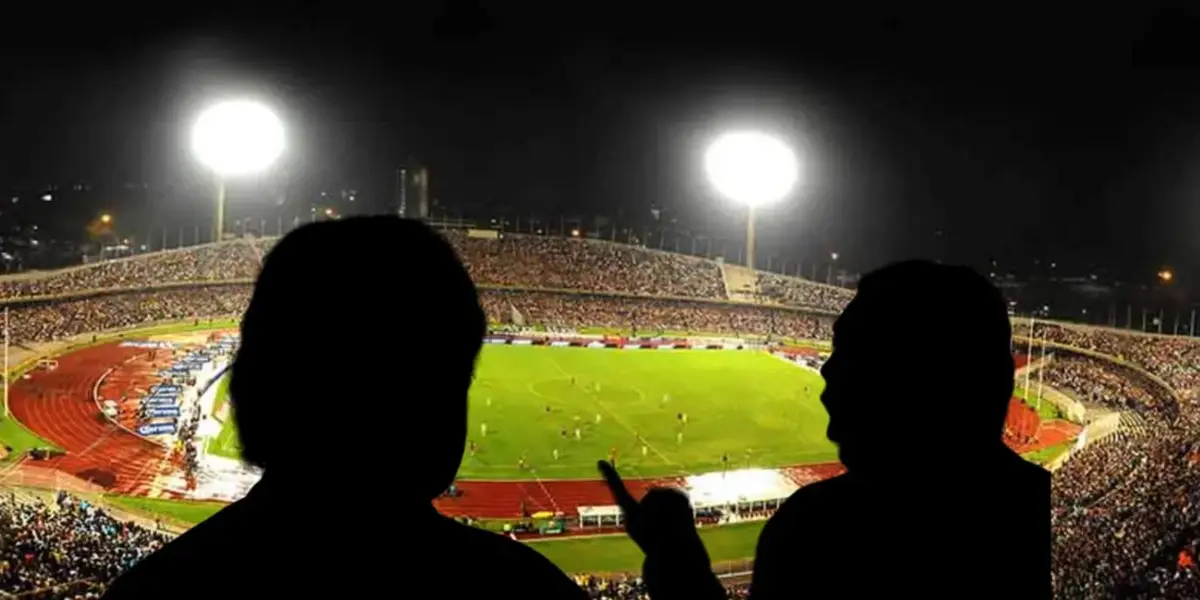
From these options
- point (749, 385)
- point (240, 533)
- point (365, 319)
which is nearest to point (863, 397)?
point (365, 319)

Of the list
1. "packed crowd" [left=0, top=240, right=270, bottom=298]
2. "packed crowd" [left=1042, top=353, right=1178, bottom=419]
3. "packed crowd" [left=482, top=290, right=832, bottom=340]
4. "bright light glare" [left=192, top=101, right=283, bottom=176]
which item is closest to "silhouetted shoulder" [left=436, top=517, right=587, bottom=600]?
"packed crowd" [left=1042, top=353, right=1178, bottom=419]

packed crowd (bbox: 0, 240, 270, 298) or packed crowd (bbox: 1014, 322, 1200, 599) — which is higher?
packed crowd (bbox: 0, 240, 270, 298)

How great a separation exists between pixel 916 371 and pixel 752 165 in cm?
3345

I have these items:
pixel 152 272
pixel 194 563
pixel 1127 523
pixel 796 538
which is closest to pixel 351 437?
pixel 194 563

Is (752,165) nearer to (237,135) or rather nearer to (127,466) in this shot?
(237,135)

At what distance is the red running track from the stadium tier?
3.1 inches

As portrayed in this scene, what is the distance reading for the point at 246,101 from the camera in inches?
1128

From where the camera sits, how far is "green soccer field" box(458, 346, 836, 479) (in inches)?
888

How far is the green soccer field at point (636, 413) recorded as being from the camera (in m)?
22.4

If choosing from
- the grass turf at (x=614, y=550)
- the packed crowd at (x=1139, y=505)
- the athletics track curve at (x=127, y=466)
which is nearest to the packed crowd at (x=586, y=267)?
the athletics track curve at (x=127, y=466)

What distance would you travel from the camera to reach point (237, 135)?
2908cm

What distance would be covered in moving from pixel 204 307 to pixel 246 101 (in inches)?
415

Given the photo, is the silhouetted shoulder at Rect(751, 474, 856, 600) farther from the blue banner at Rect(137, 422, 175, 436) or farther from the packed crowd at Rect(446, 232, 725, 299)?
the packed crowd at Rect(446, 232, 725, 299)

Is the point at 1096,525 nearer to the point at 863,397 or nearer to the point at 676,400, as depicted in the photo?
the point at 863,397
